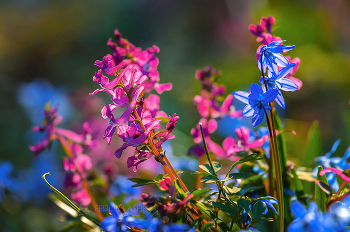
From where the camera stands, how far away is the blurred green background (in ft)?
4.06

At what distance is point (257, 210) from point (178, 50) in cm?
197

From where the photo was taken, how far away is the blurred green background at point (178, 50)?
1.24 metres

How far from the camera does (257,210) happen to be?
0.28 meters

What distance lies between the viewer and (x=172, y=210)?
25 cm

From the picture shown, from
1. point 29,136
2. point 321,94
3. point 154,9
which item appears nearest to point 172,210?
point 29,136

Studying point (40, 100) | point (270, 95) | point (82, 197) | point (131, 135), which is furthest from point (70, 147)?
point (40, 100)

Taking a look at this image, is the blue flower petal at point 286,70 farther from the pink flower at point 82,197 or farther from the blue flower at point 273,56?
the pink flower at point 82,197

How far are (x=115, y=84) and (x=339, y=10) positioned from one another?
1931 millimetres

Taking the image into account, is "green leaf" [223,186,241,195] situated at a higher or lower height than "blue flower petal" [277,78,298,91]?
lower

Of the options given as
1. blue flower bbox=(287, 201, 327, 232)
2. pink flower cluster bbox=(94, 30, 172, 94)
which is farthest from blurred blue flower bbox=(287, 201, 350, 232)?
pink flower cluster bbox=(94, 30, 172, 94)

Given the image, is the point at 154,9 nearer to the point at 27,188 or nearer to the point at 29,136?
the point at 29,136

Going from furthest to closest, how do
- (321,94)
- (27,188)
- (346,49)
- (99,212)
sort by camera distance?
1. (346,49)
2. (321,94)
3. (27,188)
4. (99,212)

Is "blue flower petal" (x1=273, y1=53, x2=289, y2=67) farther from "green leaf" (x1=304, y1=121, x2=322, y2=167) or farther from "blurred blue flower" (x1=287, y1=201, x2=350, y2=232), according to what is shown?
"green leaf" (x1=304, y1=121, x2=322, y2=167)

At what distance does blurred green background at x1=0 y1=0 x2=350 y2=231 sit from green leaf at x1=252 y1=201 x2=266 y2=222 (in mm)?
457
